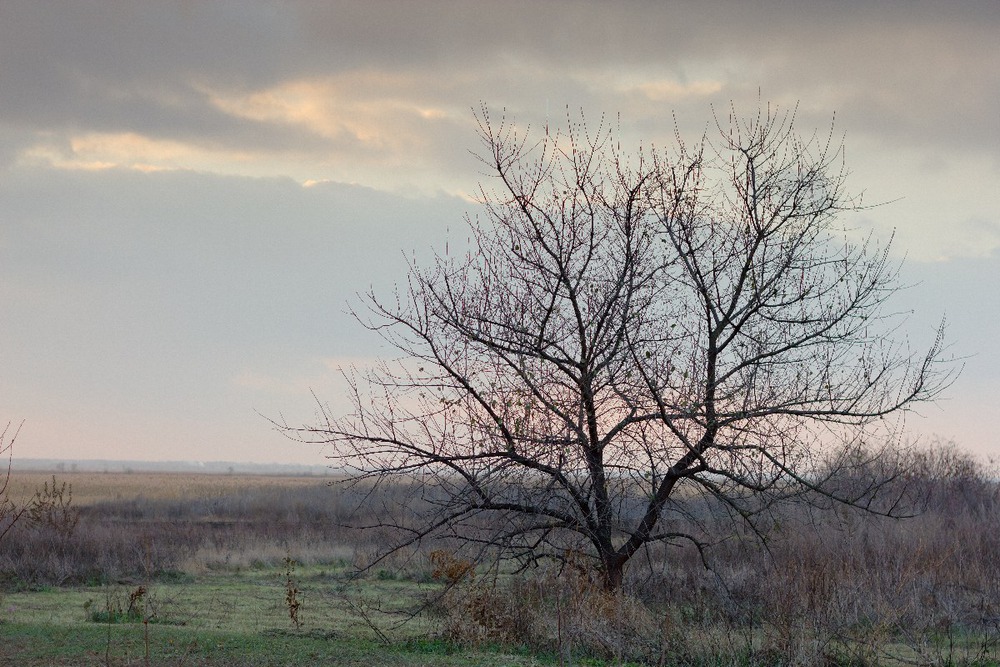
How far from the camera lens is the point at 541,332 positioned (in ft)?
43.4

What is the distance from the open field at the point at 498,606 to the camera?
11.5m

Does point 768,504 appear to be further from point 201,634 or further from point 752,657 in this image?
point 201,634

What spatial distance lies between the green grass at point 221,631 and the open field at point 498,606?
0.16 feet

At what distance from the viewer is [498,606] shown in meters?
12.7

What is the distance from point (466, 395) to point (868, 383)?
5.21m

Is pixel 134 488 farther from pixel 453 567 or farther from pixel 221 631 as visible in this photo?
pixel 453 567

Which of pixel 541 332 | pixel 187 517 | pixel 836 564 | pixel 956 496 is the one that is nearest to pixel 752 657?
pixel 541 332

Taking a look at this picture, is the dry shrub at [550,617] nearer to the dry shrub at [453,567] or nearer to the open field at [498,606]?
the open field at [498,606]

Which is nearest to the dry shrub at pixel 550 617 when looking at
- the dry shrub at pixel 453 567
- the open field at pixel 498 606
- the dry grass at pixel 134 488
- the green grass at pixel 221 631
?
the open field at pixel 498 606

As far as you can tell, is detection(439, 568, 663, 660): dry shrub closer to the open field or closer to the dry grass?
the open field

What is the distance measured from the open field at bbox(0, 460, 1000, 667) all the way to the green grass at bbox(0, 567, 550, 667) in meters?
0.05

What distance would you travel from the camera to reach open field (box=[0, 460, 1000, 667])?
1148 centimetres

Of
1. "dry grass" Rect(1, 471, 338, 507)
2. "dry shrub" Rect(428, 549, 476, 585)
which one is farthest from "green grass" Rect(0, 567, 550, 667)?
"dry grass" Rect(1, 471, 338, 507)

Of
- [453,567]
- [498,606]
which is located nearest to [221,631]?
[453,567]
